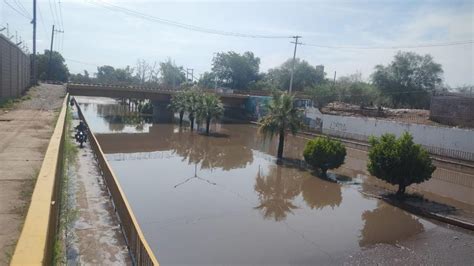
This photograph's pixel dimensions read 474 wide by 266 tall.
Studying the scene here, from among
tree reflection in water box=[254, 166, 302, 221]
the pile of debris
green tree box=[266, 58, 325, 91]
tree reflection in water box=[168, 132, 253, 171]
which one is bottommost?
tree reflection in water box=[168, 132, 253, 171]

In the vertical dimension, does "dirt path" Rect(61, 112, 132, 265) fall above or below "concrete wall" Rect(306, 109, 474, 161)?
below

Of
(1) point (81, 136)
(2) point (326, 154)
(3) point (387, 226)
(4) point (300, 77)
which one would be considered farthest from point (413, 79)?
(1) point (81, 136)

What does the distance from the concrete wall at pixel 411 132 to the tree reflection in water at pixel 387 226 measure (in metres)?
17.2

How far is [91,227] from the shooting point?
9.76 metres

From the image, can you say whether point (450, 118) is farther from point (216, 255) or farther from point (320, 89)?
point (216, 255)

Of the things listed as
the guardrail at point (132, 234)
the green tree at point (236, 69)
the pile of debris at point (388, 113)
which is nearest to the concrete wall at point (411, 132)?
the pile of debris at point (388, 113)

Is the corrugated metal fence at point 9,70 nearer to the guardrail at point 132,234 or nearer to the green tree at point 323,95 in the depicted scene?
the guardrail at point 132,234

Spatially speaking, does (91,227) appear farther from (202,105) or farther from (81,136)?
(202,105)

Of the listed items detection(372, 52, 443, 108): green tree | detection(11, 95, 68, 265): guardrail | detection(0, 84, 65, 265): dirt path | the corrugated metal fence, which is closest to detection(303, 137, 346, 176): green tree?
detection(0, 84, 65, 265): dirt path

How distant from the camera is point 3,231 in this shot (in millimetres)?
5391

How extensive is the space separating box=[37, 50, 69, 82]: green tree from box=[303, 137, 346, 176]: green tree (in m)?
74.8

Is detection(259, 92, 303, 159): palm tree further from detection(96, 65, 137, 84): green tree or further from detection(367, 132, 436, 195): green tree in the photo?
detection(96, 65, 137, 84): green tree

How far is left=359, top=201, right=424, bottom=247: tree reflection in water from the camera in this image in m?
15.0

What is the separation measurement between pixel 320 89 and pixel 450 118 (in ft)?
91.9
